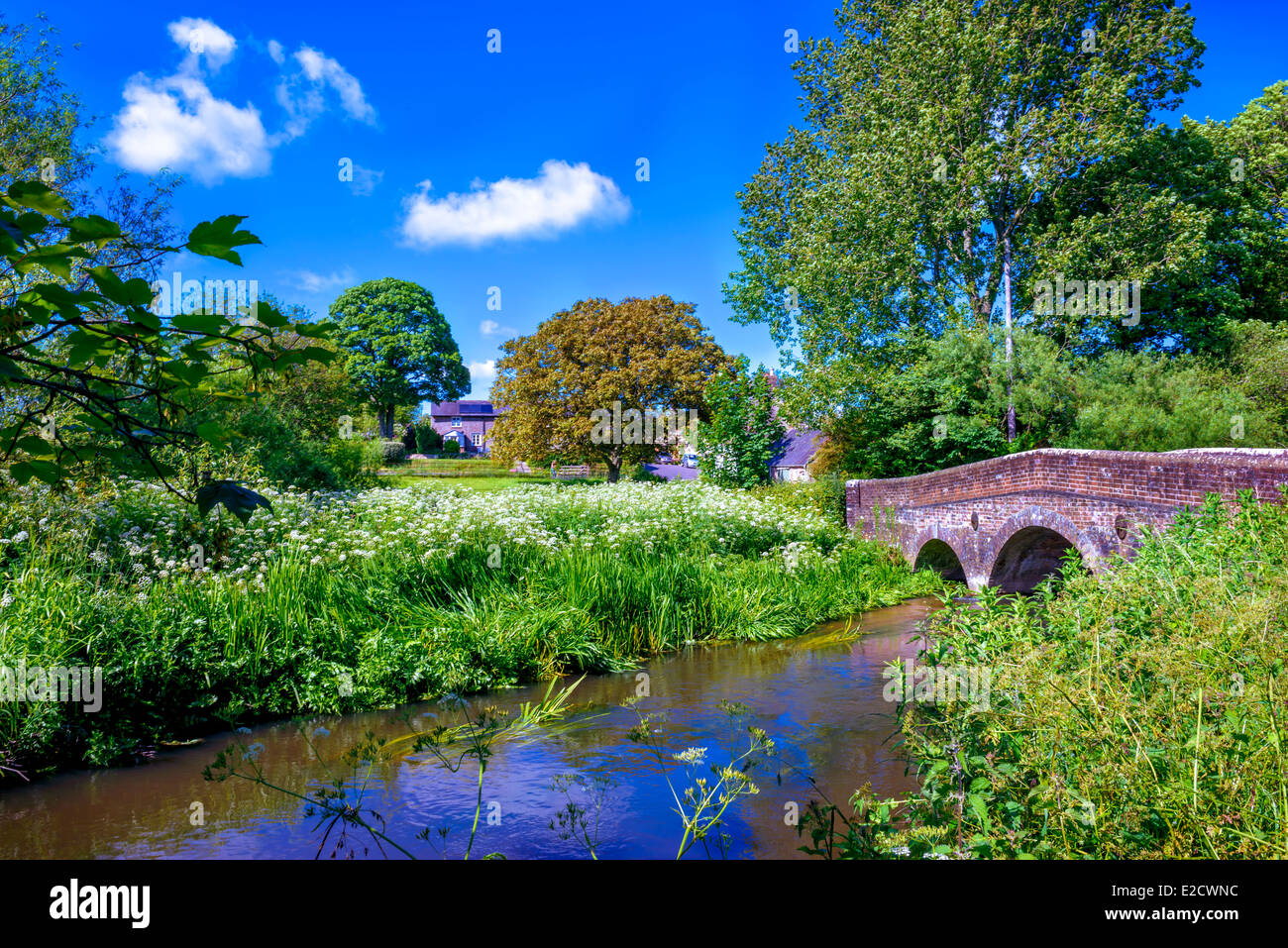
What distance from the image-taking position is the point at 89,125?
19984 millimetres

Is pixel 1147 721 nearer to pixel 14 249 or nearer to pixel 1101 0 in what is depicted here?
pixel 14 249

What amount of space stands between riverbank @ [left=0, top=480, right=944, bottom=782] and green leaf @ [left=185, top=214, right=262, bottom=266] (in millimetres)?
3665

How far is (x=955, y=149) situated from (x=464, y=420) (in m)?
64.0

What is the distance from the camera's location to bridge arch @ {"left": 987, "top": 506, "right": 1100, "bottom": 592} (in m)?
10.9

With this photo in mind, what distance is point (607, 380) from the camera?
28.9 m

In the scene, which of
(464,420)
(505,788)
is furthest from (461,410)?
(505,788)

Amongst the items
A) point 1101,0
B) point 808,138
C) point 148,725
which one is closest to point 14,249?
point 148,725

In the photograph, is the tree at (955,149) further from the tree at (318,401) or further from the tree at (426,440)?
the tree at (426,440)

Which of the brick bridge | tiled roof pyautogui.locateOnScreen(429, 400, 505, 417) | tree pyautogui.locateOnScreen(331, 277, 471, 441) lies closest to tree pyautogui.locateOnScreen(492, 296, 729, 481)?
the brick bridge

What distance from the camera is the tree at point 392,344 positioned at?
47.1 metres

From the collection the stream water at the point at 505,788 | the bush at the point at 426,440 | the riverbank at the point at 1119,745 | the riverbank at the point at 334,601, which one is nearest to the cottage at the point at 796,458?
the riverbank at the point at 334,601

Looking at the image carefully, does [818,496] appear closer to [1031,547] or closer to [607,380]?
[1031,547]

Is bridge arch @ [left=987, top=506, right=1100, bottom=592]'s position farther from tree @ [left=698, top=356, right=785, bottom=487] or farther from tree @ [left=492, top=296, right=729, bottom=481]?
tree @ [left=492, top=296, right=729, bottom=481]
